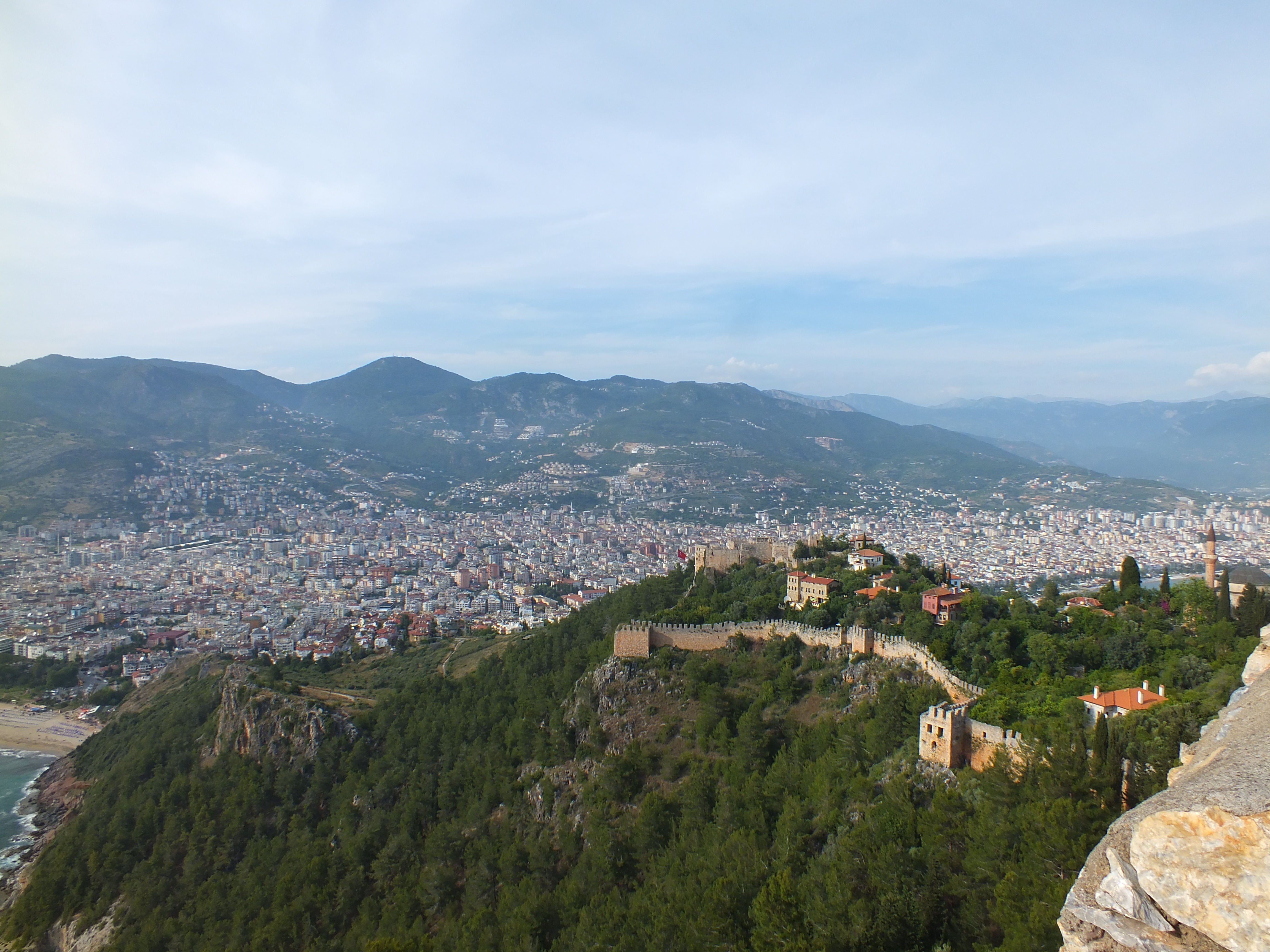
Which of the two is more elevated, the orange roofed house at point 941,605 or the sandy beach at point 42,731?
the orange roofed house at point 941,605

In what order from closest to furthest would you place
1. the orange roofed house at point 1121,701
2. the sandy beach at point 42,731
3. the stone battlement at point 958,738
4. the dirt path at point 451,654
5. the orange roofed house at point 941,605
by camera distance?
the orange roofed house at point 1121,701, the stone battlement at point 958,738, the orange roofed house at point 941,605, the dirt path at point 451,654, the sandy beach at point 42,731

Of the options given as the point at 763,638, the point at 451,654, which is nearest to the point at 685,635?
the point at 763,638

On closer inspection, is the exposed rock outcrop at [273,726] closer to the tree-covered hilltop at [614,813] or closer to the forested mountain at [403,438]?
the tree-covered hilltop at [614,813]

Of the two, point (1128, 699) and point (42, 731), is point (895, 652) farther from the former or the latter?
point (42, 731)

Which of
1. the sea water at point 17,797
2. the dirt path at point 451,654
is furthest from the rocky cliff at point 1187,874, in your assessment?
the sea water at point 17,797

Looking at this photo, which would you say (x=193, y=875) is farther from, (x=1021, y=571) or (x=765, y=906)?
(x=1021, y=571)

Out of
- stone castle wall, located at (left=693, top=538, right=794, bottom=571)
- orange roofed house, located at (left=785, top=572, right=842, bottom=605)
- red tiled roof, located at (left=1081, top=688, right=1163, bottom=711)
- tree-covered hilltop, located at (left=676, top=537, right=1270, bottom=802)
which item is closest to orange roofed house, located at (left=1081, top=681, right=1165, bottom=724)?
red tiled roof, located at (left=1081, top=688, right=1163, bottom=711)
